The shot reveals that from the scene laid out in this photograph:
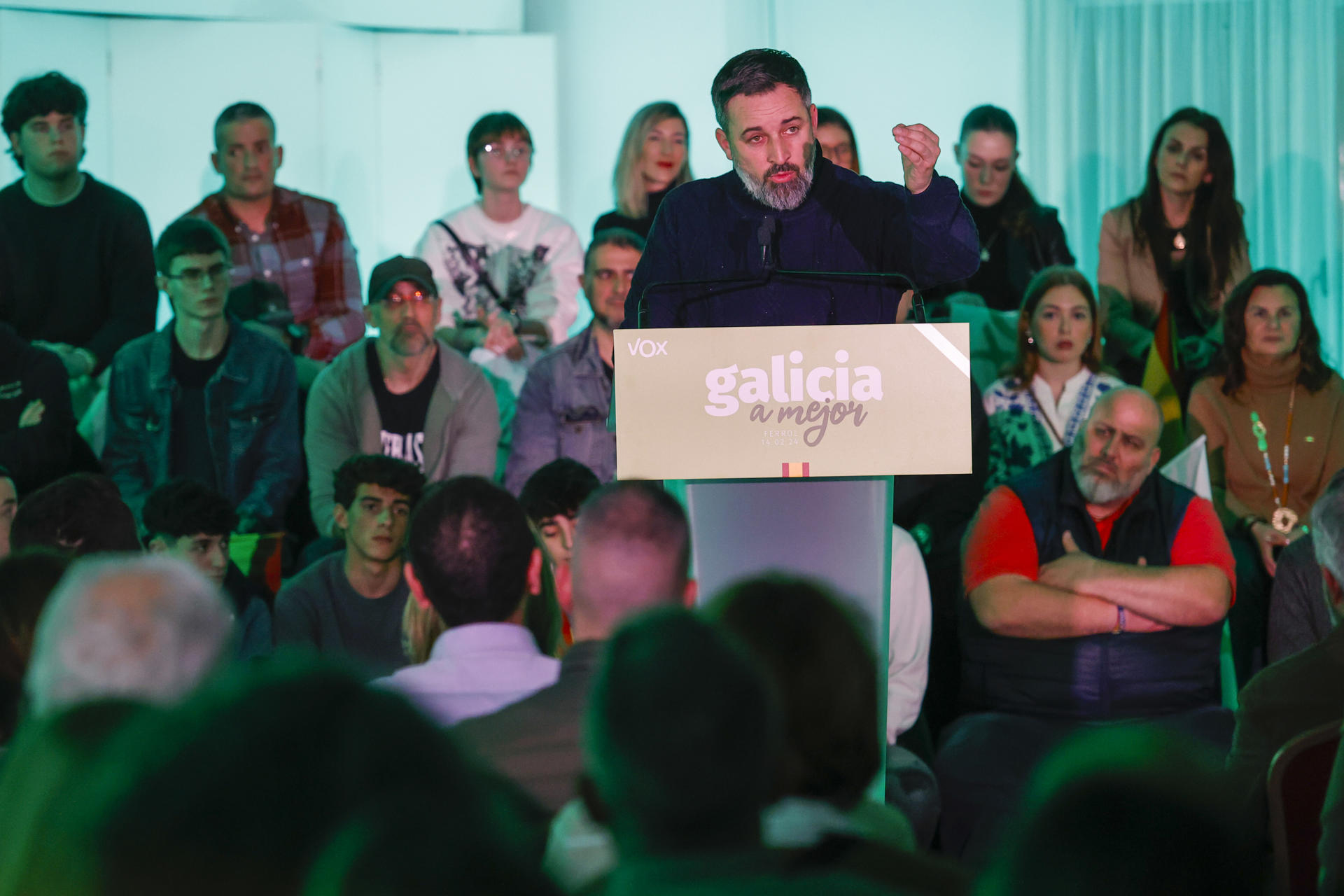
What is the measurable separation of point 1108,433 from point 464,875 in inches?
126

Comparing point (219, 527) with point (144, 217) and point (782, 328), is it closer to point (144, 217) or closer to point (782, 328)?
point (144, 217)

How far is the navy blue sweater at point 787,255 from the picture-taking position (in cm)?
234

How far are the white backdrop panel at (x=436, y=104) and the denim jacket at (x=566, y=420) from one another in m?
2.29

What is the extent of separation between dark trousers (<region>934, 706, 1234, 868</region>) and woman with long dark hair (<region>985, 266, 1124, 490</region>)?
1196 mm

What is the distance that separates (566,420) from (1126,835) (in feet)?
12.0

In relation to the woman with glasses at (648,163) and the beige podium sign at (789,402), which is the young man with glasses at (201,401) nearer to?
the woman with glasses at (648,163)

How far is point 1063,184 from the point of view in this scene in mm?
6484

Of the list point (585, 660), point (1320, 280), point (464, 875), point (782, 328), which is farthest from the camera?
point (1320, 280)

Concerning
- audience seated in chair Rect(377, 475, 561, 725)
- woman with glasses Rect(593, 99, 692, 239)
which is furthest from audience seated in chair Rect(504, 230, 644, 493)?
audience seated in chair Rect(377, 475, 561, 725)

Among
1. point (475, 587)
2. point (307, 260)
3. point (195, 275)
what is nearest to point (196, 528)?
point (195, 275)

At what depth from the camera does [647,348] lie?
2.11 m

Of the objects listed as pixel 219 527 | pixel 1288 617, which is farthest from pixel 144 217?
pixel 1288 617

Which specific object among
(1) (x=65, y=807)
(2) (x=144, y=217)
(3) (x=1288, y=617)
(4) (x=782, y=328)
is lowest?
(3) (x=1288, y=617)

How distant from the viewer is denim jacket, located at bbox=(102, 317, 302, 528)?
14.2 feet
